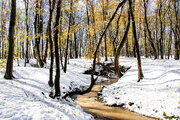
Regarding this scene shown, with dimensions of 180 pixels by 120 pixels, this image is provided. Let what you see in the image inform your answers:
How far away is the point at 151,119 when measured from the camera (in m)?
6.59

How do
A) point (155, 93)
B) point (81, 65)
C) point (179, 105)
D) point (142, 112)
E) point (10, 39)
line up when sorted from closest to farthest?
1. point (179, 105)
2. point (142, 112)
3. point (155, 93)
4. point (10, 39)
5. point (81, 65)

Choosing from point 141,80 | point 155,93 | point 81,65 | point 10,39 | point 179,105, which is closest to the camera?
point 179,105

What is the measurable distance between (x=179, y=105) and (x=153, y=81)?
4.01m

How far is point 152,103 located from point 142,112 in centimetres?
80

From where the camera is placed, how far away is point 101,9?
83.6 ft

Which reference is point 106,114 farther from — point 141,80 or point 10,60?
point 10,60

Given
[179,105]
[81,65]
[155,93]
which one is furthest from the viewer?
[81,65]

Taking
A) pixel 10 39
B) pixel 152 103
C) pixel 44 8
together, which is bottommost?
pixel 152 103

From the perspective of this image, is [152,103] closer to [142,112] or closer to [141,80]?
[142,112]

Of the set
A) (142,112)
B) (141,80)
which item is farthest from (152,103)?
(141,80)

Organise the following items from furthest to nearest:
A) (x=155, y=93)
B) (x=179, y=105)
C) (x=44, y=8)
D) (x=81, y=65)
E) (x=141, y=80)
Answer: (x=81, y=65), (x=44, y=8), (x=141, y=80), (x=155, y=93), (x=179, y=105)

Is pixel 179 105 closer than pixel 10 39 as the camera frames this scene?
Yes

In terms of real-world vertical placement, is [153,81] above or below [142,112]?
above

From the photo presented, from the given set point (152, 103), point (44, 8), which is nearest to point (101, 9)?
point (44, 8)
